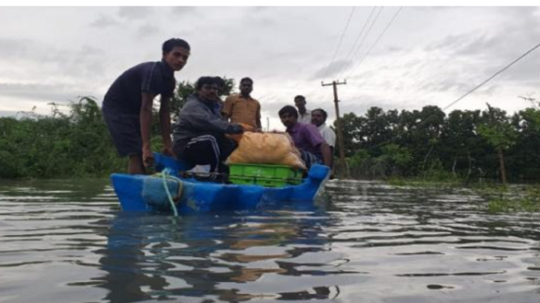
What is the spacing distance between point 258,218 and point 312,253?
1.46m

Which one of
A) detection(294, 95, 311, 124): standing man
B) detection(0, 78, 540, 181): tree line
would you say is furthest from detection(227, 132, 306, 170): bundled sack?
detection(0, 78, 540, 181): tree line

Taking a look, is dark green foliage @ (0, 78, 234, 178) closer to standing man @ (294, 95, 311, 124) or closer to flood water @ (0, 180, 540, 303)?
standing man @ (294, 95, 311, 124)

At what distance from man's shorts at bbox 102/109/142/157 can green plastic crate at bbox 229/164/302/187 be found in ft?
3.77

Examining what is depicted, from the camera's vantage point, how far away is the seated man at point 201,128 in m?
5.16

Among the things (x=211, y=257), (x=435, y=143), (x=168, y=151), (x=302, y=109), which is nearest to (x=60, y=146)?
(x=302, y=109)

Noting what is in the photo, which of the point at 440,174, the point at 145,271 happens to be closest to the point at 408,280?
the point at 145,271

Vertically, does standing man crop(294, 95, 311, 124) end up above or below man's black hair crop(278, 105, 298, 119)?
above

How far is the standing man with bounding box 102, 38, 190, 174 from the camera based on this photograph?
14.5ft

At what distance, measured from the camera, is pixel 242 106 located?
24.8 feet

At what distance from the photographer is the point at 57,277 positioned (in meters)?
2.04

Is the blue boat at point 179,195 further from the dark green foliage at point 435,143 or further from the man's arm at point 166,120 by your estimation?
the dark green foliage at point 435,143

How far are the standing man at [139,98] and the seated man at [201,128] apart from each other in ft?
1.32

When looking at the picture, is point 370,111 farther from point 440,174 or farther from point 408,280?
point 408,280

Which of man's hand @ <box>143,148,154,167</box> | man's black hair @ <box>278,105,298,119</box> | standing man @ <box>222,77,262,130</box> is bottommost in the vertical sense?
man's hand @ <box>143,148,154,167</box>
